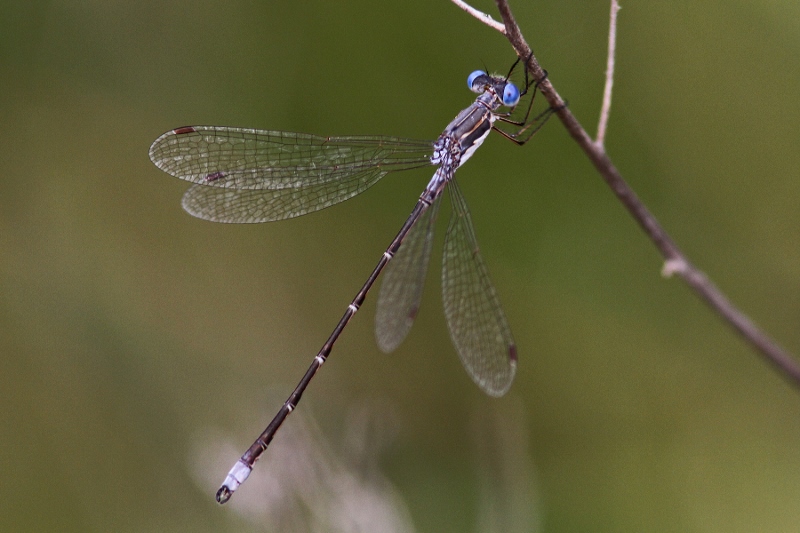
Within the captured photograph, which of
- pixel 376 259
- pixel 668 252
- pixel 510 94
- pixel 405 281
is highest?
pixel 510 94

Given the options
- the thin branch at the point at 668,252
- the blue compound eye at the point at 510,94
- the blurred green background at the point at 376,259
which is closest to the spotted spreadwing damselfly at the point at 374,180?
the blue compound eye at the point at 510,94

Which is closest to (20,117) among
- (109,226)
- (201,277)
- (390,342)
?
(109,226)

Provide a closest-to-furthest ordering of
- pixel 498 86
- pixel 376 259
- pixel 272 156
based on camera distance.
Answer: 1. pixel 498 86
2. pixel 272 156
3. pixel 376 259

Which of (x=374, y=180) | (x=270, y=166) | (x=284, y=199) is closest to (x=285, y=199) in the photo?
(x=284, y=199)

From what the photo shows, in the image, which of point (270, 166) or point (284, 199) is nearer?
point (270, 166)

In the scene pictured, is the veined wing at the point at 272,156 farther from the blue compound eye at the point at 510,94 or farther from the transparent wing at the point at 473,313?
the blue compound eye at the point at 510,94

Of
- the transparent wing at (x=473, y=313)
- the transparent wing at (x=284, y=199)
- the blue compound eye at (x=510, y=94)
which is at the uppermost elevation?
the transparent wing at (x=284, y=199)

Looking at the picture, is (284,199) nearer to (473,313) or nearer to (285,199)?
(285,199)
